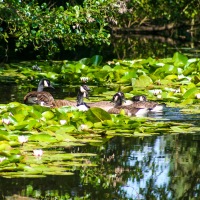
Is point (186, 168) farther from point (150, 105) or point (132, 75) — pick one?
point (132, 75)

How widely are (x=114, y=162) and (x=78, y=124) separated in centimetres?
162

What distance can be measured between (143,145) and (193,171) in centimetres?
154

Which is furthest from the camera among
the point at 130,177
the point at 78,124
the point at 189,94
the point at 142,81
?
the point at 142,81

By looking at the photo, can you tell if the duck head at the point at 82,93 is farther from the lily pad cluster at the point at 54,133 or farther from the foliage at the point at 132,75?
the lily pad cluster at the point at 54,133

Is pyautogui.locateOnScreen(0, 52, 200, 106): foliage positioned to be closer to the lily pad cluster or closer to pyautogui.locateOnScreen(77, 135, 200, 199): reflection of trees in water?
the lily pad cluster

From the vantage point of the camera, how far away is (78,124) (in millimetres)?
10133

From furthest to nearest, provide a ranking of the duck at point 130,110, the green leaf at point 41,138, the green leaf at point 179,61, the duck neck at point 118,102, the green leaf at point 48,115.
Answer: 1. the green leaf at point 179,61
2. the duck neck at point 118,102
3. the duck at point 130,110
4. the green leaf at point 48,115
5. the green leaf at point 41,138

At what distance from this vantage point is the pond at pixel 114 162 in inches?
285

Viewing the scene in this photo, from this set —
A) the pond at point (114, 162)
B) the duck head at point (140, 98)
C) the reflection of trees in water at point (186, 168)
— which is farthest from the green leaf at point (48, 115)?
the duck head at point (140, 98)

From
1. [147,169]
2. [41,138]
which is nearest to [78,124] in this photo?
[41,138]

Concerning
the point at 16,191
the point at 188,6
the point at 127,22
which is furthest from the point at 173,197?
the point at 127,22

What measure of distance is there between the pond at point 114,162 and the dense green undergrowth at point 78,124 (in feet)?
0.04

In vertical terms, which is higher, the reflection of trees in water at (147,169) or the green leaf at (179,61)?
the green leaf at (179,61)

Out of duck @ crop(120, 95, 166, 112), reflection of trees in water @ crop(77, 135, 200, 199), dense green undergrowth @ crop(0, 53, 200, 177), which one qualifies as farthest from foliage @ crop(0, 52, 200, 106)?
reflection of trees in water @ crop(77, 135, 200, 199)
